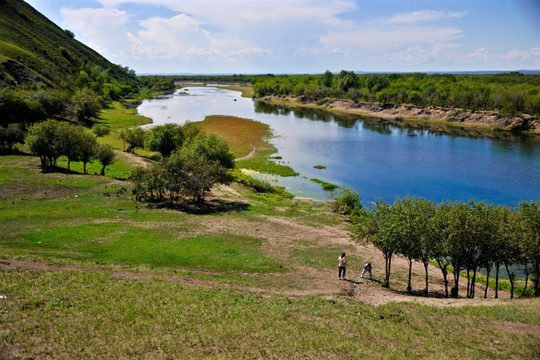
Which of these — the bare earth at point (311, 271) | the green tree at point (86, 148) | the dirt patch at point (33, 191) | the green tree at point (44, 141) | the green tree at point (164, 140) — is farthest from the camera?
the green tree at point (164, 140)

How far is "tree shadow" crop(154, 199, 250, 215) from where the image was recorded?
47812mm

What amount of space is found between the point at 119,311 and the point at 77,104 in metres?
108

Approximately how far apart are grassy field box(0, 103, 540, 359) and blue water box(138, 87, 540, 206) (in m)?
31.7

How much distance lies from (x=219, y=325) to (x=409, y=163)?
81866 mm

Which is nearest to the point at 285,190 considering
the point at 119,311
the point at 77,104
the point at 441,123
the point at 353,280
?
the point at 353,280

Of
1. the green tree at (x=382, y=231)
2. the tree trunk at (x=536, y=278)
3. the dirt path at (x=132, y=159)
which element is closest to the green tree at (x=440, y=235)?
the green tree at (x=382, y=231)

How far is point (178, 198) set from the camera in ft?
169

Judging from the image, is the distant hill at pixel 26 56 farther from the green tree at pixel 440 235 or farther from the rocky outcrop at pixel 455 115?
the rocky outcrop at pixel 455 115

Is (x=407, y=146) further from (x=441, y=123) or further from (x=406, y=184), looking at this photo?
(x=441, y=123)

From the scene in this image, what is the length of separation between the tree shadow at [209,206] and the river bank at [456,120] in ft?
379

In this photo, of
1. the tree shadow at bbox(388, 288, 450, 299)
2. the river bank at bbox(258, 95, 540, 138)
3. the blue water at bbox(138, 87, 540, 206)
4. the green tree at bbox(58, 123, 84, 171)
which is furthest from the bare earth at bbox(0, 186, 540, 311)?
the river bank at bbox(258, 95, 540, 138)

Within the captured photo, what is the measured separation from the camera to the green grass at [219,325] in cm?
1527

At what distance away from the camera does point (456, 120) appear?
510 feet

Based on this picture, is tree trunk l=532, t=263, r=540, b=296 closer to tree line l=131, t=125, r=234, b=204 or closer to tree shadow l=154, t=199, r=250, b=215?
tree shadow l=154, t=199, r=250, b=215
